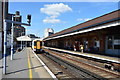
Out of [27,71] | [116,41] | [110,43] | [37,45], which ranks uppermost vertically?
[116,41]

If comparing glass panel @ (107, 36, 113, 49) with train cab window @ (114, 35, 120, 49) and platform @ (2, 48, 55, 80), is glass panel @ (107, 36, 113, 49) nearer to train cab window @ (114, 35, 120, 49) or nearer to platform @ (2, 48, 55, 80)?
train cab window @ (114, 35, 120, 49)

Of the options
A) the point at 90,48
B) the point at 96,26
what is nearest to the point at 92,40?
the point at 90,48

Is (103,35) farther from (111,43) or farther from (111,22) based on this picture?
(111,22)

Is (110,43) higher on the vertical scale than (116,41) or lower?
lower

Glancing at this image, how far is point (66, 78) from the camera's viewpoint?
372 inches

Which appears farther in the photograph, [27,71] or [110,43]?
[110,43]

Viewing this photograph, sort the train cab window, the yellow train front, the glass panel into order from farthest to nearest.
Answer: the yellow train front
the glass panel
the train cab window

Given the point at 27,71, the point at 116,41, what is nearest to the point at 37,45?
the point at 116,41

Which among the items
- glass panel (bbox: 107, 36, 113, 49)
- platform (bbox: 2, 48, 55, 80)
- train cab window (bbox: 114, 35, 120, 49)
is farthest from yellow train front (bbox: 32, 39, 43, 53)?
train cab window (bbox: 114, 35, 120, 49)

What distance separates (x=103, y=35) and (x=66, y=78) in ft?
45.6

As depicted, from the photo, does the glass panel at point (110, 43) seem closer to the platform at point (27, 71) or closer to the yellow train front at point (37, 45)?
the platform at point (27, 71)

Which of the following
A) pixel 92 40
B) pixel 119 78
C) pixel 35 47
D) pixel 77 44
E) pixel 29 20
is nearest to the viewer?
pixel 119 78

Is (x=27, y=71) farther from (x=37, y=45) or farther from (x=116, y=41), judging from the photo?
(x=37, y=45)

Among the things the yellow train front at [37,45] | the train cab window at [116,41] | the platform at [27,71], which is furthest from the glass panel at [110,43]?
the yellow train front at [37,45]
